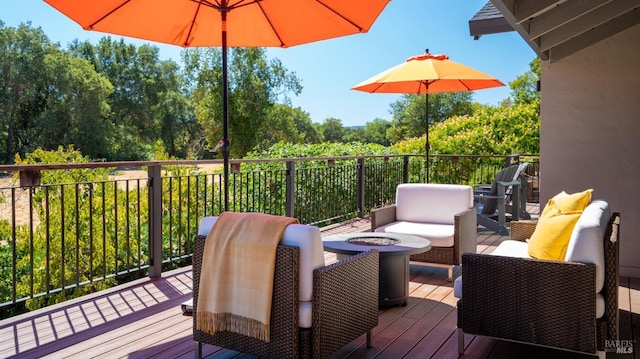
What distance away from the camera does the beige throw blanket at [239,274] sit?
2439 millimetres

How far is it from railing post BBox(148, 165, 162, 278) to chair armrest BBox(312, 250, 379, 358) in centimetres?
204

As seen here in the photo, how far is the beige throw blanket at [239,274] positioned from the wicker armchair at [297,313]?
47 mm

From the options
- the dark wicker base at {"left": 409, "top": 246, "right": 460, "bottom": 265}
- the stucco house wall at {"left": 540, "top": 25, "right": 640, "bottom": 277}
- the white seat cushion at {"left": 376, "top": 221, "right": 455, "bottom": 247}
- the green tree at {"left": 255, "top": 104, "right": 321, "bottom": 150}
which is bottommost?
the dark wicker base at {"left": 409, "top": 246, "right": 460, "bottom": 265}

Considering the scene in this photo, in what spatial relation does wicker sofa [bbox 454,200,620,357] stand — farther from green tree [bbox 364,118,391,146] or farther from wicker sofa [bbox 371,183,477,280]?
green tree [bbox 364,118,391,146]

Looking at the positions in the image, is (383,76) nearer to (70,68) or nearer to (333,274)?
(333,274)

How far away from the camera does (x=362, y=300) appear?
2818 millimetres

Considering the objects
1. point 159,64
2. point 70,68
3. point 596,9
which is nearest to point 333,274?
point 596,9

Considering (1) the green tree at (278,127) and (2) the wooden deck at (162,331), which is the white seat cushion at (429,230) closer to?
(2) the wooden deck at (162,331)

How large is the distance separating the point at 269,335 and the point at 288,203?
11.5 ft

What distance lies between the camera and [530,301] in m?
2.67

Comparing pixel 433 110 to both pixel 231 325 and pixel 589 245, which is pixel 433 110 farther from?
pixel 231 325

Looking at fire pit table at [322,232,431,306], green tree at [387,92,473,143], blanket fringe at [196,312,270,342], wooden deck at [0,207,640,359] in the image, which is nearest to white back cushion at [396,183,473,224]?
wooden deck at [0,207,640,359]

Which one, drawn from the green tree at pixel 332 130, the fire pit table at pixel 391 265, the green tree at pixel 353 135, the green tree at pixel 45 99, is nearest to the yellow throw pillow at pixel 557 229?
the fire pit table at pixel 391 265

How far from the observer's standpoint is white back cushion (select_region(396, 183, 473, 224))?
4.89m
